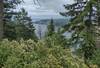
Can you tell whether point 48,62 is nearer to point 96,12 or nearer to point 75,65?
point 75,65

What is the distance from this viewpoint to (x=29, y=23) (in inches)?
2354

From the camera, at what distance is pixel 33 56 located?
7.45 metres

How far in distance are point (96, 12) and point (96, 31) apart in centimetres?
220

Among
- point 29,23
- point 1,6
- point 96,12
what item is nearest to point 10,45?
point 1,6

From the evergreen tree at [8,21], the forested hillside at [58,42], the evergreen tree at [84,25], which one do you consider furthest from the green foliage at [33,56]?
the evergreen tree at [8,21]

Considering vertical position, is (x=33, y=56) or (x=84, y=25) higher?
(x=33, y=56)

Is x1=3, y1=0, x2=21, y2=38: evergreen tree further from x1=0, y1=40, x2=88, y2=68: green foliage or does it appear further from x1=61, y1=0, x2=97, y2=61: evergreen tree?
x1=0, y1=40, x2=88, y2=68: green foliage

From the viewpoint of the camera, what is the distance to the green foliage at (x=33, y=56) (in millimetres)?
7324

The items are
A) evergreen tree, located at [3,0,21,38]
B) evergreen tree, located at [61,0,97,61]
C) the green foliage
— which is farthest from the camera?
evergreen tree, located at [3,0,21,38]

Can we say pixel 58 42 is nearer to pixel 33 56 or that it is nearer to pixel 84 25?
pixel 84 25

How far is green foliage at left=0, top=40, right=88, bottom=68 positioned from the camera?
7324 mm

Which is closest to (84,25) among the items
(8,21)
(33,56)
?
(8,21)

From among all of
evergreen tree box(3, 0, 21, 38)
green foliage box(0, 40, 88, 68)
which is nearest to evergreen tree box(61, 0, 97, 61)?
Answer: evergreen tree box(3, 0, 21, 38)

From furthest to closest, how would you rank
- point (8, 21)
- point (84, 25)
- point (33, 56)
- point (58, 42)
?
1. point (8, 21)
2. point (84, 25)
3. point (58, 42)
4. point (33, 56)
